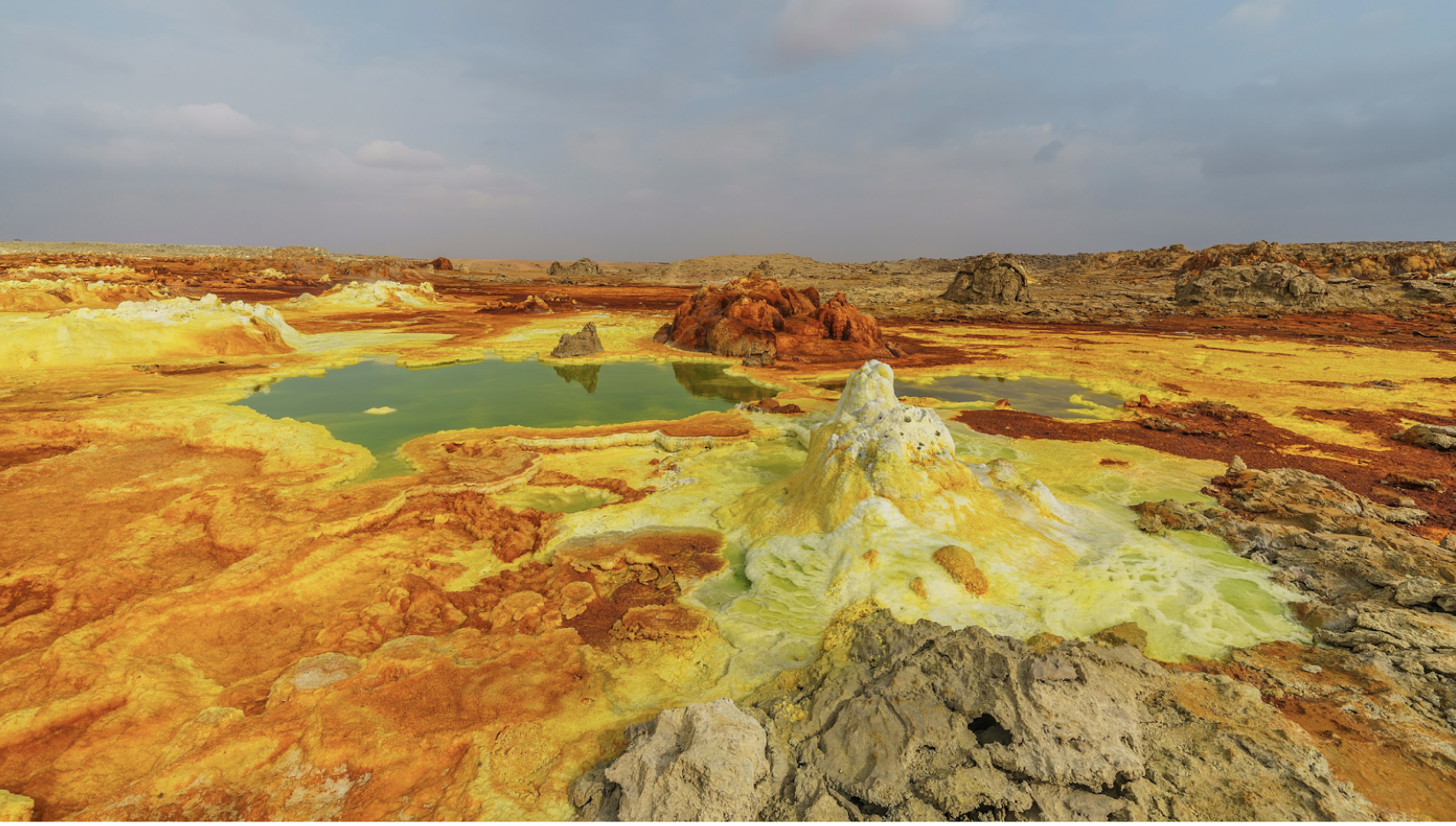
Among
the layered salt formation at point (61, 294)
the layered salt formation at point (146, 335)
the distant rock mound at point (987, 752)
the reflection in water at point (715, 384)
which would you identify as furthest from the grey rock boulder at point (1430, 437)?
the layered salt formation at point (61, 294)

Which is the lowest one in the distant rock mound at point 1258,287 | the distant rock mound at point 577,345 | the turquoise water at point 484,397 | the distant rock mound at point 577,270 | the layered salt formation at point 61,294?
the turquoise water at point 484,397

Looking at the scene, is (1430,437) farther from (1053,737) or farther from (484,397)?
(484,397)

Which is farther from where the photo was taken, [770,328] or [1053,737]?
[770,328]

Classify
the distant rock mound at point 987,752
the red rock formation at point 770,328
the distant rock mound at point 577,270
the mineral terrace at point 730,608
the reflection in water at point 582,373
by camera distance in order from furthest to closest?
1. the distant rock mound at point 577,270
2. the red rock formation at point 770,328
3. the reflection in water at point 582,373
4. the mineral terrace at point 730,608
5. the distant rock mound at point 987,752

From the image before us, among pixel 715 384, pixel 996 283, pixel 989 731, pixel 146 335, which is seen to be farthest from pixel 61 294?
pixel 996 283

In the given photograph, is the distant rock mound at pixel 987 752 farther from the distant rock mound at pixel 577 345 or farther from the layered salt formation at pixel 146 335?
the layered salt formation at pixel 146 335

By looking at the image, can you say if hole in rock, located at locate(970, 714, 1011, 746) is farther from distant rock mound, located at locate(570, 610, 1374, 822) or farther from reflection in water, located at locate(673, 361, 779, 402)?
reflection in water, located at locate(673, 361, 779, 402)

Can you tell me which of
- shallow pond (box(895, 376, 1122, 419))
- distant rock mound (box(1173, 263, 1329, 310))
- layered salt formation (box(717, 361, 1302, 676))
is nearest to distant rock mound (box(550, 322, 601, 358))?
shallow pond (box(895, 376, 1122, 419))
